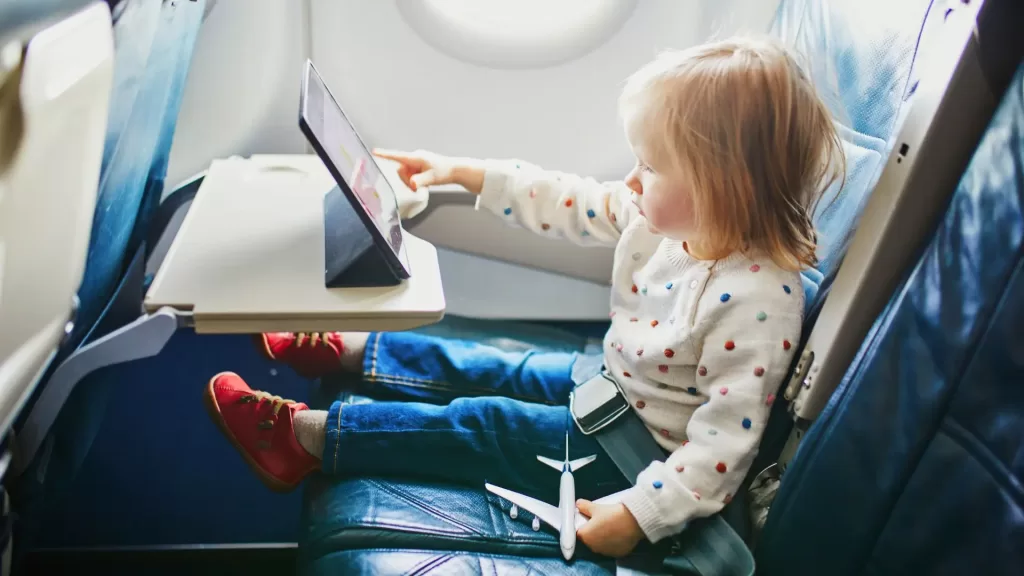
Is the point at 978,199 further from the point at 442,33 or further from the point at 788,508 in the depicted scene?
the point at 442,33

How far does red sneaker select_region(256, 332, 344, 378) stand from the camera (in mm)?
1271

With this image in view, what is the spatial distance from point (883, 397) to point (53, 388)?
34.7 inches

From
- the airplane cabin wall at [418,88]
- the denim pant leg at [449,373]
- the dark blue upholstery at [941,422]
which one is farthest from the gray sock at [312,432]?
the dark blue upholstery at [941,422]

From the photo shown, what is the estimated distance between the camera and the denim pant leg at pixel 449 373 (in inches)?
49.0

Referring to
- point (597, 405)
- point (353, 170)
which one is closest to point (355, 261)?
point (353, 170)

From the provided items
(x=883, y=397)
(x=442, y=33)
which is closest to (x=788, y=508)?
(x=883, y=397)

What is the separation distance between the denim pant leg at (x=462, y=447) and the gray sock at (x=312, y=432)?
2 centimetres

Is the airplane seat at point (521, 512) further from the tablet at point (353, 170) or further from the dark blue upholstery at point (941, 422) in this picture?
the tablet at point (353, 170)

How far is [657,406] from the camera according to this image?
3.66 ft

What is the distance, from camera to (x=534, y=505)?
1052 mm

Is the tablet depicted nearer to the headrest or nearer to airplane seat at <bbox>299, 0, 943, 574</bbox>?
airplane seat at <bbox>299, 0, 943, 574</bbox>

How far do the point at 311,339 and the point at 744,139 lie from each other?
0.73 metres

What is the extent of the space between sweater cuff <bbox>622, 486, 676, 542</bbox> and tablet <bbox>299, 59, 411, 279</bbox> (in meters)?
0.39

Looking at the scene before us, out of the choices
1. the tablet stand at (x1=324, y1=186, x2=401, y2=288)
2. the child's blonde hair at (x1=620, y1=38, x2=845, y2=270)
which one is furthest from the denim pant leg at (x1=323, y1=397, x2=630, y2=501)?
the child's blonde hair at (x1=620, y1=38, x2=845, y2=270)
